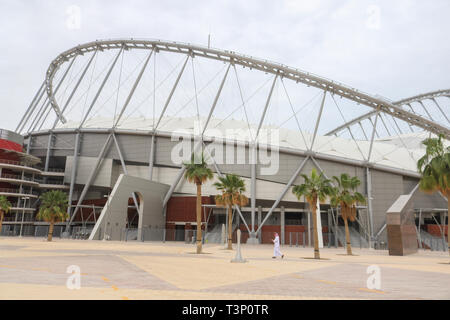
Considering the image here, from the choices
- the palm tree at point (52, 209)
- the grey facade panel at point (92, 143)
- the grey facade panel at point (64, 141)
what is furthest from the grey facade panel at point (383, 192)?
the grey facade panel at point (64, 141)

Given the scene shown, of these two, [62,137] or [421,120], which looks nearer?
[421,120]

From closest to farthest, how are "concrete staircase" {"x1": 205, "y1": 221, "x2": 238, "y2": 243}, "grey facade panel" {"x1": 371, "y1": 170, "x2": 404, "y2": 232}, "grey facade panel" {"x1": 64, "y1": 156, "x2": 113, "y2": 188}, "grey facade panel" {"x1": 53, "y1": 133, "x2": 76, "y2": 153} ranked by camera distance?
"grey facade panel" {"x1": 371, "y1": 170, "x2": 404, "y2": 232}, "concrete staircase" {"x1": 205, "y1": 221, "x2": 238, "y2": 243}, "grey facade panel" {"x1": 64, "y1": 156, "x2": 113, "y2": 188}, "grey facade panel" {"x1": 53, "y1": 133, "x2": 76, "y2": 153}

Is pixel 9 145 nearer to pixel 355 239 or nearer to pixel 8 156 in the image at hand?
pixel 8 156

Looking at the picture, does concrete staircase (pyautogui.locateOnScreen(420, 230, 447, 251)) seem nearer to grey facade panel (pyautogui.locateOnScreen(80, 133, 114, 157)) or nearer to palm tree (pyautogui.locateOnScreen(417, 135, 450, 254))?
palm tree (pyautogui.locateOnScreen(417, 135, 450, 254))

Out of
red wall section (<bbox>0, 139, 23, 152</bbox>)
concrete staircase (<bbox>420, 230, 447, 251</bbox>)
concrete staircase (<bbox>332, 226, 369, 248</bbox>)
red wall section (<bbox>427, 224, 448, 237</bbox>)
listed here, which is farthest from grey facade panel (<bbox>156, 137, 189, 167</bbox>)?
red wall section (<bbox>427, 224, 448, 237</bbox>)

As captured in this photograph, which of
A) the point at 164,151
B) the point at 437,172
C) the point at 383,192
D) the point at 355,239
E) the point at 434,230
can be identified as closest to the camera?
the point at 437,172

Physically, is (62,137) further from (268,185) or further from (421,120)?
(421,120)

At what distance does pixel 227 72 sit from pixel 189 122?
14.5 metres

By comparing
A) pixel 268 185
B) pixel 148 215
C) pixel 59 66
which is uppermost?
pixel 59 66

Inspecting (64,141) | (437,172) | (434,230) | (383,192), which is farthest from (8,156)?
(434,230)
